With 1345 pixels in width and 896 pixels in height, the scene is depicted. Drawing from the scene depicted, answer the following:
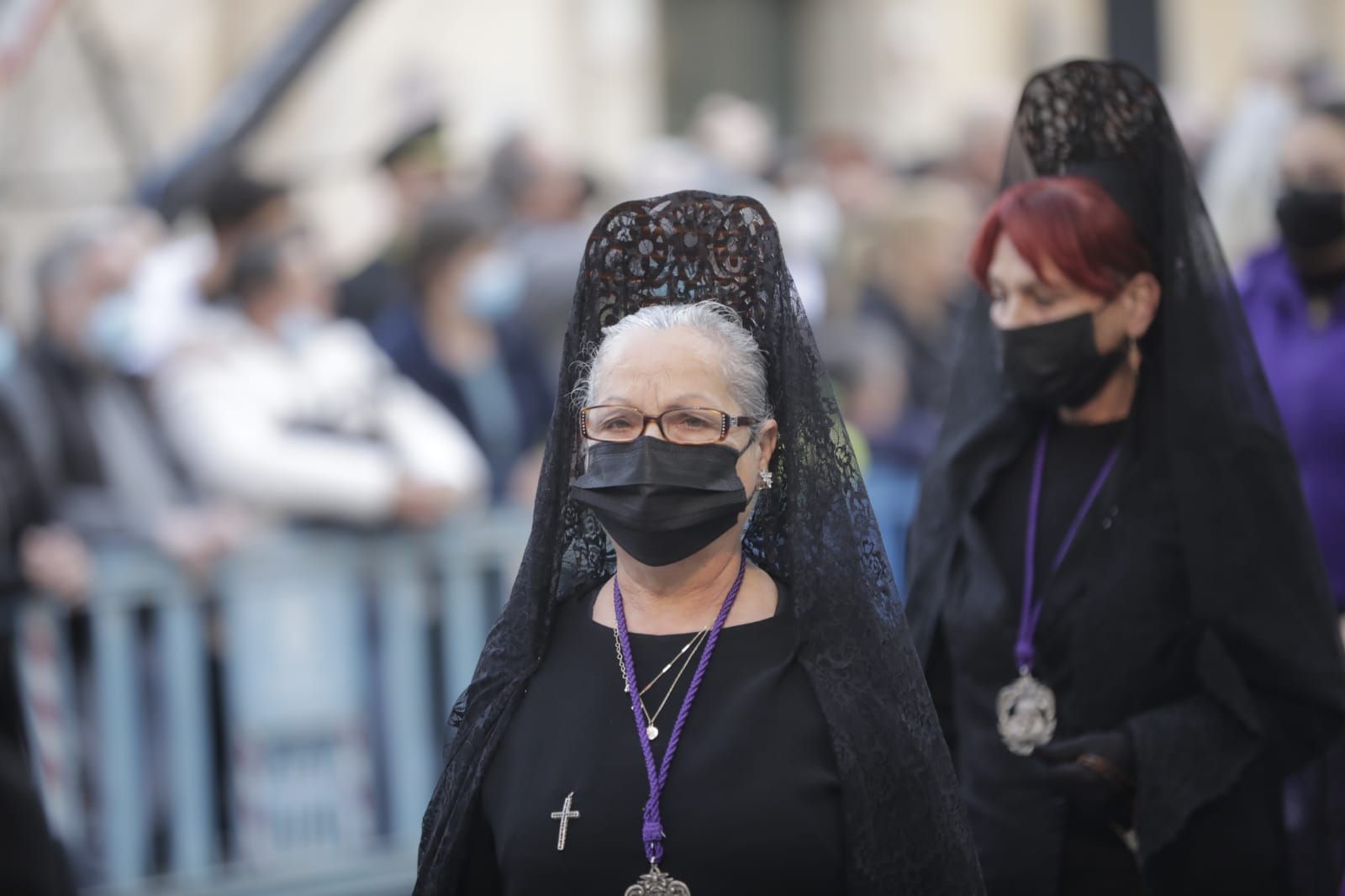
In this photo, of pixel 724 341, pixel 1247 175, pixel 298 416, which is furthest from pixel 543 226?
pixel 724 341

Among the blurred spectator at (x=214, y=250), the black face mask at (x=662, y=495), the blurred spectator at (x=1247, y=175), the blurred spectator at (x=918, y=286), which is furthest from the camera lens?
the blurred spectator at (x=918, y=286)

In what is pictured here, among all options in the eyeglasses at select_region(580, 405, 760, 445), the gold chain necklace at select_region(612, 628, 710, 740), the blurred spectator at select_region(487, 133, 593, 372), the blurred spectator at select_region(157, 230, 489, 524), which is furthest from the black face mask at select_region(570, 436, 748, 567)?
the blurred spectator at select_region(487, 133, 593, 372)

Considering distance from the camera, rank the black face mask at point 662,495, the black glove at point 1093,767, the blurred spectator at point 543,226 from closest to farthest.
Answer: the black face mask at point 662,495
the black glove at point 1093,767
the blurred spectator at point 543,226

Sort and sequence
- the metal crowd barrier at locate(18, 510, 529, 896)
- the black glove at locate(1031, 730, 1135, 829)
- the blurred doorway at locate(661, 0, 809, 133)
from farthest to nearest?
the blurred doorway at locate(661, 0, 809, 133) < the metal crowd barrier at locate(18, 510, 529, 896) < the black glove at locate(1031, 730, 1135, 829)

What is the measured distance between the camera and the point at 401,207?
7.70 meters

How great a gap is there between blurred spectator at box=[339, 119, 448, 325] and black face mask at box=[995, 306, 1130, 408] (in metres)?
3.74

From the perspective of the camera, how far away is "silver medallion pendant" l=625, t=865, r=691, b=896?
8.66ft

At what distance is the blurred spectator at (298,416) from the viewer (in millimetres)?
5871

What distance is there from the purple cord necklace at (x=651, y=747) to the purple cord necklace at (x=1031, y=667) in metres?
0.84

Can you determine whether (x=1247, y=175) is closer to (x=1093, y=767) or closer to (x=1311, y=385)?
(x=1311, y=385)

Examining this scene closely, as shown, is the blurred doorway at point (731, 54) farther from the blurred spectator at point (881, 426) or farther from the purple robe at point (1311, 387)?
the purple robe at point (1311, 387)

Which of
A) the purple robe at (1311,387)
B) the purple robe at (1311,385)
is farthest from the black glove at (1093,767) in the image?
the purple robe at (1311,385)

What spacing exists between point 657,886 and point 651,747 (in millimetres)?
211

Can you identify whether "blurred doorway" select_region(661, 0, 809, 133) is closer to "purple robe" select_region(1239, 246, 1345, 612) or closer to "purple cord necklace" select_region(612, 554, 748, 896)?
"purple robe" select_region(1239, 246, 1345, 612)
